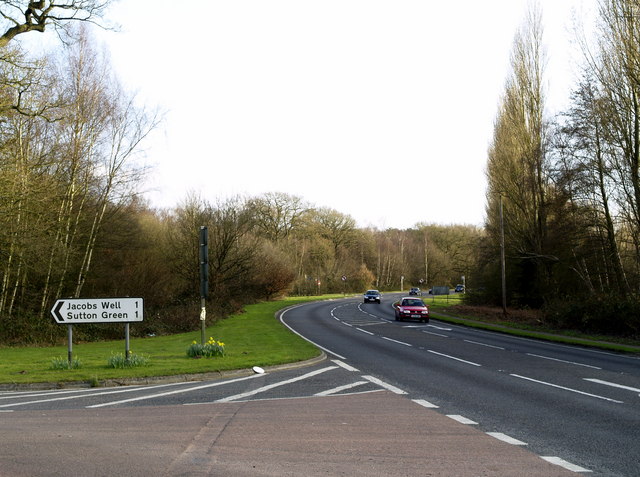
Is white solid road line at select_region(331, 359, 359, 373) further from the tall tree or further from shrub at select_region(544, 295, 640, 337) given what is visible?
the tall tree

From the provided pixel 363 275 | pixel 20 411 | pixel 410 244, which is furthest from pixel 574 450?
pixel 410 244

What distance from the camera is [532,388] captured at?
480 inches

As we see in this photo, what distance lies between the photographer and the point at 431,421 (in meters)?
8.57

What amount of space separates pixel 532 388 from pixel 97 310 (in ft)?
34.5

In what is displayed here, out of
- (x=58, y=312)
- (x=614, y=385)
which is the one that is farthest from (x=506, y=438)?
(x=58, y=312)

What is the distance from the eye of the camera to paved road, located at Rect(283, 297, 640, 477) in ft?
23.6

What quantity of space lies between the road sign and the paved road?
6.17m

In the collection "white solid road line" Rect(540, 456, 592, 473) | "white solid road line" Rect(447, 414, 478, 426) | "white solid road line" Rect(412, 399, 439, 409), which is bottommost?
"white solid road line" Rect(412, 399, 439, 409)

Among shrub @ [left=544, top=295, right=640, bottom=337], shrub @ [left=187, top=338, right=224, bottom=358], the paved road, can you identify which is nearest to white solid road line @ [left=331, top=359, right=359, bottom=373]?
the paved road

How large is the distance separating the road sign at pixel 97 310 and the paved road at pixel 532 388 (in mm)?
6169

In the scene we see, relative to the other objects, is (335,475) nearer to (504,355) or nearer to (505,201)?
(504,355)

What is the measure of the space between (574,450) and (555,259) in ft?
113

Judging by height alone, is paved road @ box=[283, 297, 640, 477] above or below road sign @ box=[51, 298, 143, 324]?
below

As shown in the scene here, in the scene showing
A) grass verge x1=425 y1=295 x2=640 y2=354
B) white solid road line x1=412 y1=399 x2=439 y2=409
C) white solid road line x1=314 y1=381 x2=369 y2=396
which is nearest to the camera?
white solid road line x1=412 y1=399 x2=439 y2=409
